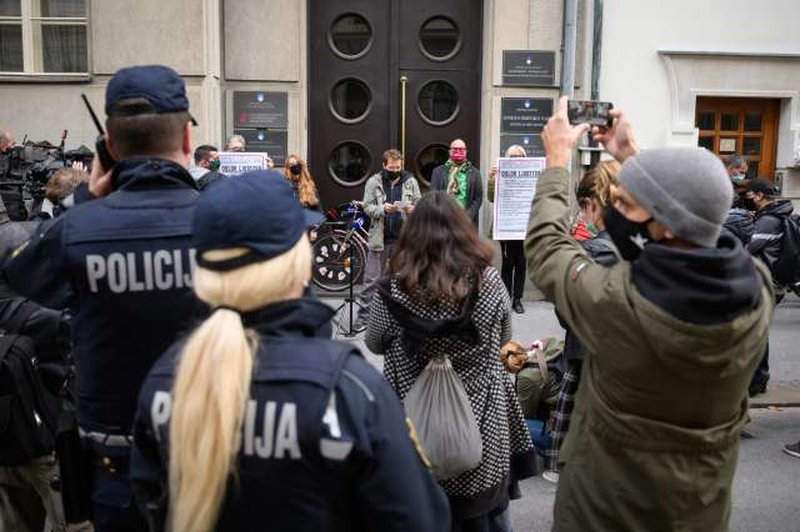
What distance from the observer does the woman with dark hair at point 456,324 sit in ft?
10.2

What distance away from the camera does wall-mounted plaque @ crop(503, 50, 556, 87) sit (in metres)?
10.1

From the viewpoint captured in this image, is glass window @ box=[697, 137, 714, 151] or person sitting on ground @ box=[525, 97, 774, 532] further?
glass window @ box=[697, 137, 714, 151]

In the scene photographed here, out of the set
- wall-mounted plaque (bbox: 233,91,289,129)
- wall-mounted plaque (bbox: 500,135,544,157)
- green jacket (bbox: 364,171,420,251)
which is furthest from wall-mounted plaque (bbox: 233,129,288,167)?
wall-mounted plaque (bbox: 500,135,544,157)

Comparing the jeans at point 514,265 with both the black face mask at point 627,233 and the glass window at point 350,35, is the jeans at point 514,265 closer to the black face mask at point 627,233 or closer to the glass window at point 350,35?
the glass window at point 350,35

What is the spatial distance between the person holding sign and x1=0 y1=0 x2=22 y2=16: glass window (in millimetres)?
6114

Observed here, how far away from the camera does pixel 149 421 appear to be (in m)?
1.72

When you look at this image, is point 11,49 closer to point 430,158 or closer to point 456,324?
point 430,158

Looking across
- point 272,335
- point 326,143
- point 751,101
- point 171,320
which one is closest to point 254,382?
point 272,335

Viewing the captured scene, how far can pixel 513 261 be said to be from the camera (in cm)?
956

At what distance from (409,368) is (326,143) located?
313 inches

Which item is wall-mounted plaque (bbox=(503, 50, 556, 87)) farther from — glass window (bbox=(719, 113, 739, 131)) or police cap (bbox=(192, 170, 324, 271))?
police cap (bbox=(192, 170, 324, 271))

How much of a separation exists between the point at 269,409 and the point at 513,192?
7.91 meters

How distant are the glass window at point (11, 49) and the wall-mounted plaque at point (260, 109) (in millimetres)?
2736

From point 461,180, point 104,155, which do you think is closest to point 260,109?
point 461,180
